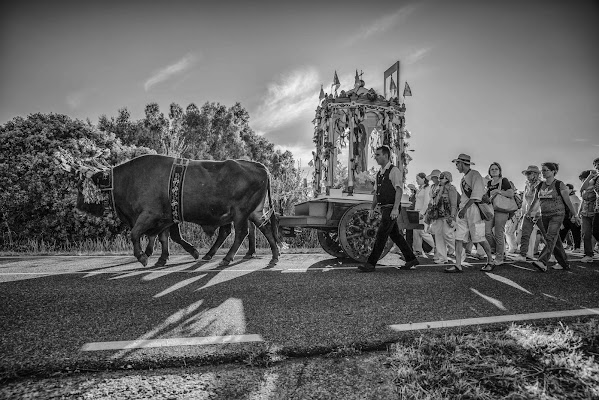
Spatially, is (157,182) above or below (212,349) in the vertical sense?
above

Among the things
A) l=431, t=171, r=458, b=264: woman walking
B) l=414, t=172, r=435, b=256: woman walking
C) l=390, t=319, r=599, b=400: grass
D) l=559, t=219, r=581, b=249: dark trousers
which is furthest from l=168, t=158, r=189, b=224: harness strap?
l=559, t=219, r=581, b=249: dark trousers

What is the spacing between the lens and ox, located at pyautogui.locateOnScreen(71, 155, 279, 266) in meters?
6.47

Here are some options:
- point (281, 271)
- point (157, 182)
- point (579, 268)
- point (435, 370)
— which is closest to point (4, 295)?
point (157, 182)

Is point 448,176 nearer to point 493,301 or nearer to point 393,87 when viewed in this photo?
point 393,87

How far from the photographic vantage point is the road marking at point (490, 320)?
321 cm

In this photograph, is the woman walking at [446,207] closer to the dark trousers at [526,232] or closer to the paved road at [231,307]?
the paved road at [231,307]

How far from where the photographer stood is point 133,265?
259 inches

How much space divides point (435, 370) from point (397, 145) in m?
6.53

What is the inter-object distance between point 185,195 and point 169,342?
158 inches

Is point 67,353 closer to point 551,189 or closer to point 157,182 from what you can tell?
point 157,182

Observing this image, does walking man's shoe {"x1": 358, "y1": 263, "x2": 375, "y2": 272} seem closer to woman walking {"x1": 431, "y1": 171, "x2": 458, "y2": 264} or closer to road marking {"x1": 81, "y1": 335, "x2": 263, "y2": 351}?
woman walking {"x1": 431, "y1": 171, "x2": 458, "y2": 264}

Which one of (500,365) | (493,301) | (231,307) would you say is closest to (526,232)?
(493,301)

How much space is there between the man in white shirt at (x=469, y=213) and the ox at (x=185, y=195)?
3123 mm

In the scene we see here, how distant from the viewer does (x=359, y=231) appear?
7043mm
